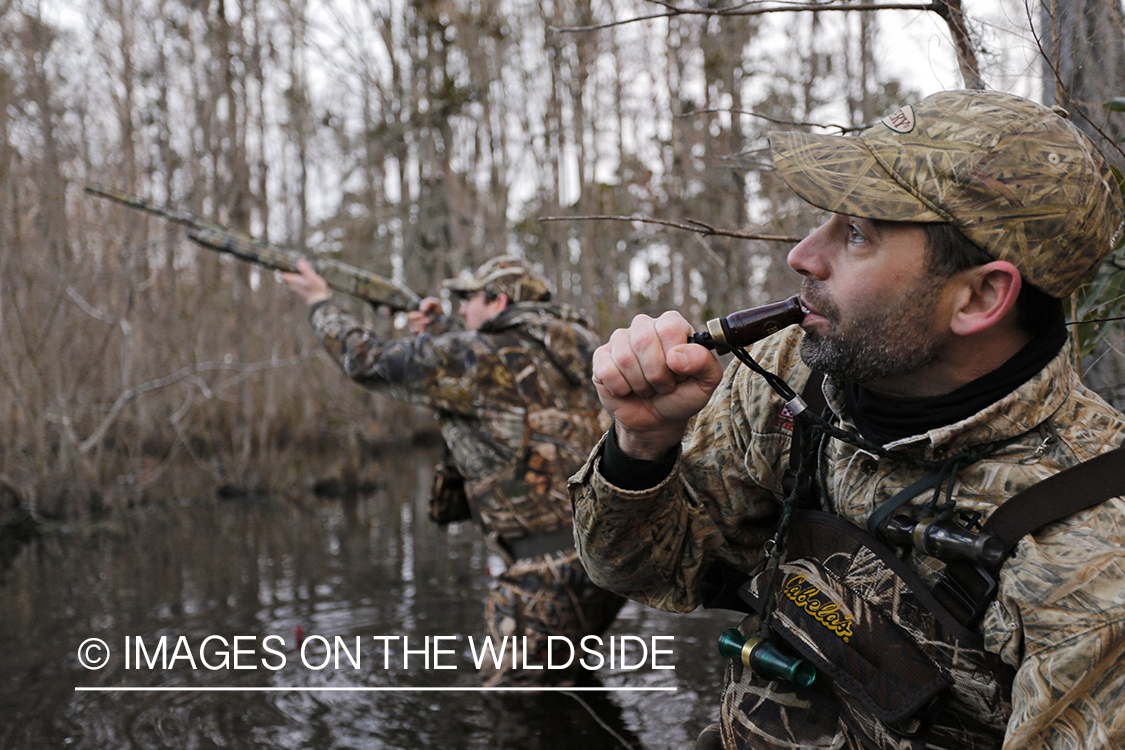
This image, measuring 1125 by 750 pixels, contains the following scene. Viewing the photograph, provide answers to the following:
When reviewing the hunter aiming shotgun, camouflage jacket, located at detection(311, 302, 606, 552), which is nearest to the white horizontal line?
camouflage jacket, located at detection(311, 302, 606, 552)

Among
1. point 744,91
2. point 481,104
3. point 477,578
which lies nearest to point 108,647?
point 477,578

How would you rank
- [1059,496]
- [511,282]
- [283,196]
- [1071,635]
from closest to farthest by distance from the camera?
[1071,635], [1059,496], [511,282], [283,196]

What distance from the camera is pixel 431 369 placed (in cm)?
492

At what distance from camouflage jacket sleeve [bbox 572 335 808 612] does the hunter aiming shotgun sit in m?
4.80

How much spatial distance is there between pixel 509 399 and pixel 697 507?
3.03 m

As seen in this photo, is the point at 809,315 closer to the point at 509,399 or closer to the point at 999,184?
the point at 999,184

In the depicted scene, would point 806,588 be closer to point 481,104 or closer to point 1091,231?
point 1091,231

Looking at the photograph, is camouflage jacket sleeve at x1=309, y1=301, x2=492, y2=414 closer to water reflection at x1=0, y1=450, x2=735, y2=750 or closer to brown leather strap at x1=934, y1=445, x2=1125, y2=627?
water reflection at x1=0, y1=450, x2=735, y2=750

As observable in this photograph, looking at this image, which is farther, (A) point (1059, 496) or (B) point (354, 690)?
(B) point (354, 690)

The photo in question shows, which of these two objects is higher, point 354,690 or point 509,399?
point 509,399

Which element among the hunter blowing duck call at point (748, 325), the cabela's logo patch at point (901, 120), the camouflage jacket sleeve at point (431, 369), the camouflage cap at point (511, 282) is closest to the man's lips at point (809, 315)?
the hunter blowing duck call at point (748, 325)

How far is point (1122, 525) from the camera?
135 centimetres

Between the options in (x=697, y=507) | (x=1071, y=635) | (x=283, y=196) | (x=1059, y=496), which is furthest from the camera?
(x=283, y=196)

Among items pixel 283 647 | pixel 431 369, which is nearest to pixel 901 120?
pixel 431 369
